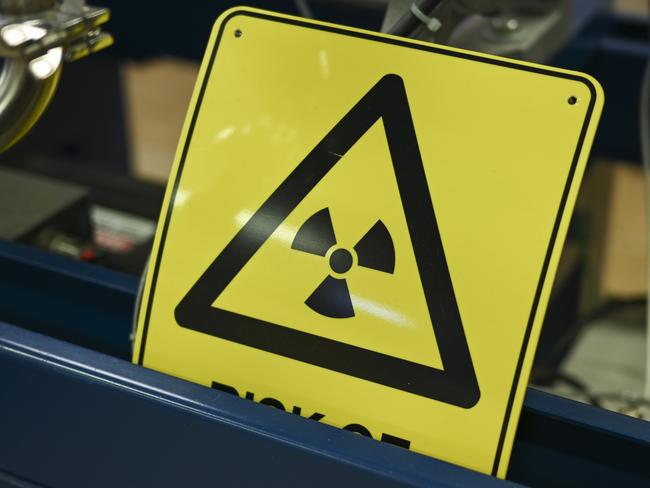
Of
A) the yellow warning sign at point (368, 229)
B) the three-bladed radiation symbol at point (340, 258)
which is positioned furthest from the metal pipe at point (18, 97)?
the three-bladed radiation symbol at point (340, 258)

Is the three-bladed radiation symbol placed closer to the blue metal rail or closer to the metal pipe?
the blue metal rail

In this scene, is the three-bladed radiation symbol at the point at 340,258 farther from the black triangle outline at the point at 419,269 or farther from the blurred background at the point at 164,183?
the blurred background at the point at 164,183

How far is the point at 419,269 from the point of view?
0.57m

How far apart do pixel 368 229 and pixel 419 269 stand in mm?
44

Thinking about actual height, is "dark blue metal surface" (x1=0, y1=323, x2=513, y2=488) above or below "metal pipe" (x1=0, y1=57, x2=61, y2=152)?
below

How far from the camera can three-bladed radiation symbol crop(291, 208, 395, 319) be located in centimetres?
58

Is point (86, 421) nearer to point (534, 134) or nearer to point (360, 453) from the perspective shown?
point (360, 453)

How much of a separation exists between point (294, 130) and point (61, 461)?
28cm

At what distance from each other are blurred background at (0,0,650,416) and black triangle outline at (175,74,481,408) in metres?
0.09

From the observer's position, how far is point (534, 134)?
56 centimetres

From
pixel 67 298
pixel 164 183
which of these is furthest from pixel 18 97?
pixel 164 183

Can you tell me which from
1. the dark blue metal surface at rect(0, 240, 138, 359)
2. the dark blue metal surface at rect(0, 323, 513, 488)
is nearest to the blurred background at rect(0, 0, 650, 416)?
the dark blue metal surface at rect(0, 240, 138, 359)

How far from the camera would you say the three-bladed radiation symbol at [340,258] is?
0.58 m

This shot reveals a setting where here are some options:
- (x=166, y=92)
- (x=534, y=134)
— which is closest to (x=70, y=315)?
(x=534, y=134)
